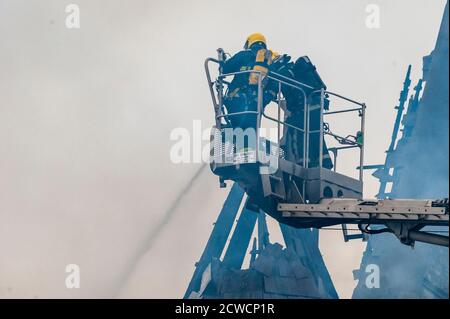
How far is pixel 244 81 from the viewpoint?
12.6 metres

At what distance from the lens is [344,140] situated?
1361cm

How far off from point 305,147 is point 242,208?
3.07m

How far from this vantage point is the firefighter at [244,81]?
40.9 ft

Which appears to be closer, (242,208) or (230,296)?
(230,296)

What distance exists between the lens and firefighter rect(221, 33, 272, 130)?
40.9 feet

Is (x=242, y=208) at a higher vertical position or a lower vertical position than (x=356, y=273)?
higher

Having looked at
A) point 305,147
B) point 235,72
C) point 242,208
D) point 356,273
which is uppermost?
point 235,72
